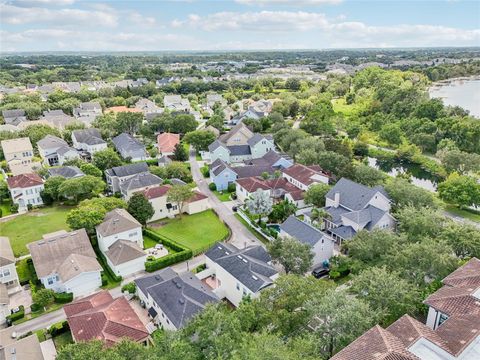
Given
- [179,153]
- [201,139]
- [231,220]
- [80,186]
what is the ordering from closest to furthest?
[231,220] → [80,186] → [179,153] → [201,139]

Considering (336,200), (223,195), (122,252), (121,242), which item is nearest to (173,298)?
(122,252)

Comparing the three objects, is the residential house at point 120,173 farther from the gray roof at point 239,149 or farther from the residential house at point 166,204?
the gray roof at point 239,149

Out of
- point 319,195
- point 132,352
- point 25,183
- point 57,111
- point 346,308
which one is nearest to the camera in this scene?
point 132,352

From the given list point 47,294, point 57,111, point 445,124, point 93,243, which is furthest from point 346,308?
point 57,111

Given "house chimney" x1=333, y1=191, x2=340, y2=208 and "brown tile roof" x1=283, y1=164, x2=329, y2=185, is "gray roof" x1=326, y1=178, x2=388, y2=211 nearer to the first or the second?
"house chimney" x1=333, y1=191, x2=340, y2=208

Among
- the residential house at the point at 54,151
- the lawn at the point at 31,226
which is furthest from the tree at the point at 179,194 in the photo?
the residential house at the point at 54,151

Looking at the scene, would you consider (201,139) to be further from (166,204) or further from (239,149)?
(166,204)

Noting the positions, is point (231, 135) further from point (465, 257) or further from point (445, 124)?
point (465, 257)

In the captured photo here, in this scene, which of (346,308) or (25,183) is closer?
(346,308)
